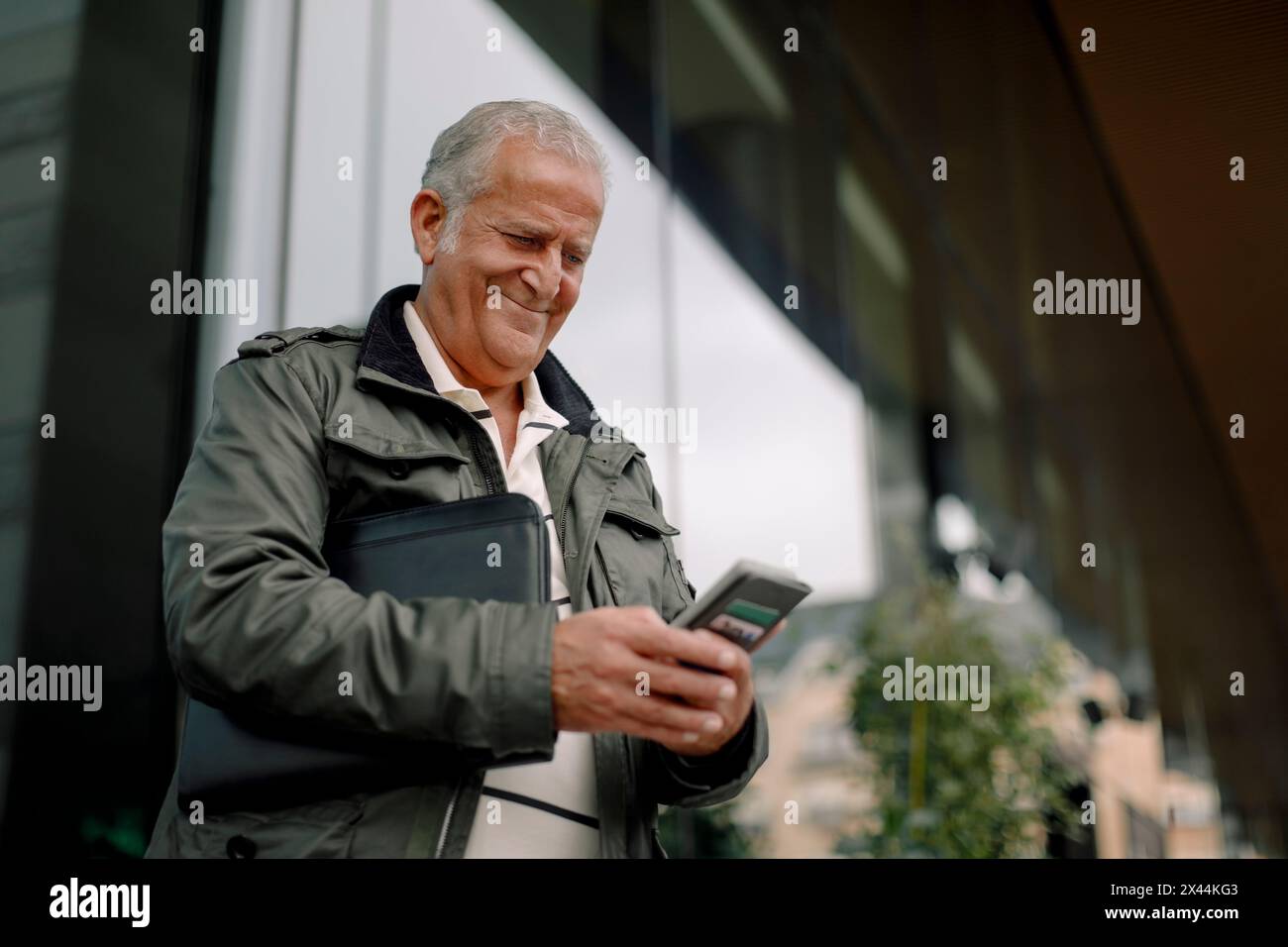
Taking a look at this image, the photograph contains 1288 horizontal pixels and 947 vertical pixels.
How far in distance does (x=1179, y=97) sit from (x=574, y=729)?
6.20 m

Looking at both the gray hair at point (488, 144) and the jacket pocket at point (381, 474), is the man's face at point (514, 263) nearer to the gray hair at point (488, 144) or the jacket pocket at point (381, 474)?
the gray hair at point (488, 144)

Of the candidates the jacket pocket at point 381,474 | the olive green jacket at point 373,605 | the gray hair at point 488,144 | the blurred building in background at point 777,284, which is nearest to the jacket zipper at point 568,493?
the olive green jacket at point 373,605

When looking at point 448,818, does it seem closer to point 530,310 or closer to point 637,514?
point 637,514

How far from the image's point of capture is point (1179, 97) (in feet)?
20.9

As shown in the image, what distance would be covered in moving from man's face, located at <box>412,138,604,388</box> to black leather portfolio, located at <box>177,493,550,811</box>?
14.4 inches

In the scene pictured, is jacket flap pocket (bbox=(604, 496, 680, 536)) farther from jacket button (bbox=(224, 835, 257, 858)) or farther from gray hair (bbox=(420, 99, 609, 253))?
jacket button (bbox=(224, 835, 257, 858))

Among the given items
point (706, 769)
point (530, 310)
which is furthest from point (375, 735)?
point (530, 310)

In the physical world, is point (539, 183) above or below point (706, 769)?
above

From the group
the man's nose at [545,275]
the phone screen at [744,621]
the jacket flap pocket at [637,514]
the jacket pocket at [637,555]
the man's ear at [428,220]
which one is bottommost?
the phone screen at [744,621]

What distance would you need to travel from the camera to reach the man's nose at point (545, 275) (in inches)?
71.0

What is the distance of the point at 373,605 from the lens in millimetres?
1395

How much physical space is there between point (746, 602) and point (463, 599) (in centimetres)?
34

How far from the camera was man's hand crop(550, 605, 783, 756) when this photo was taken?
1.36 metres
